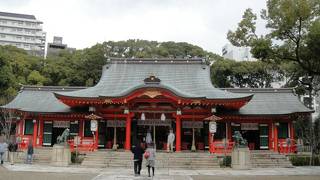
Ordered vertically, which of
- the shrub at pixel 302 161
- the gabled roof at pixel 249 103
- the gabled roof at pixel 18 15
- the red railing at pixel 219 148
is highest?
the gabled roof at pixel 18 15

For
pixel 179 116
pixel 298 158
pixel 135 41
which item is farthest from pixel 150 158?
pixel 135 41

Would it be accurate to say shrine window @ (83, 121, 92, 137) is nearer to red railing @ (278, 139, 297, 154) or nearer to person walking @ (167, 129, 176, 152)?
person walking @ (167, 129, 176, 152)

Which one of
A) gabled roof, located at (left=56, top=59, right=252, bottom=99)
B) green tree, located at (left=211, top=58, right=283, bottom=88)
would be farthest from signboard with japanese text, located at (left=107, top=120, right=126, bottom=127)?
green tree, located at (left=211, top=58, right=283, bottom=88)

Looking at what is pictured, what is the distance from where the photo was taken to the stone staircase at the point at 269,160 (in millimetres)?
23500

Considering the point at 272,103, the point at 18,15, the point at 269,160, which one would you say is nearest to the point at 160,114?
the point at 269,160

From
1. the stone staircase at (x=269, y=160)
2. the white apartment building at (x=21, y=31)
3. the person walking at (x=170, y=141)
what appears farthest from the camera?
the white apartment building at (x=21, y=31)

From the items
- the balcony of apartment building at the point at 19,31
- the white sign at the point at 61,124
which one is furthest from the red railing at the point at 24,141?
the balcony of apartment building at the point at 19,31

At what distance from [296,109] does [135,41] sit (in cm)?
3662

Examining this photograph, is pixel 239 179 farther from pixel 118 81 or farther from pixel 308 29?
pixel 118 81

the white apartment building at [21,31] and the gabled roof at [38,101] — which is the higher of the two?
the white apartment building at [21,31]

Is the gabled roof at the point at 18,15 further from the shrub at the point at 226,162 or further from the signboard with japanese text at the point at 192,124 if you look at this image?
the shrub at the point at 226,162

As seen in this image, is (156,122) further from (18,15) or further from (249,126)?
(18,15)

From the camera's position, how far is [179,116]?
26.5 metres

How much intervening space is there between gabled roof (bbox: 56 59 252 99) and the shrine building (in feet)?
0.26
